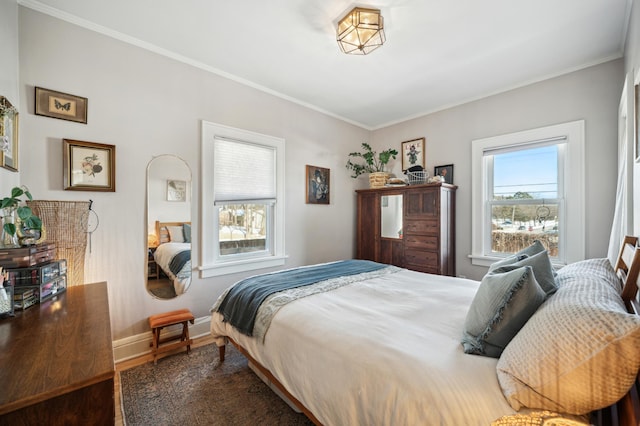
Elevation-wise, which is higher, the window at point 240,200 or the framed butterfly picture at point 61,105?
the framed butterfly picture at point 61,105

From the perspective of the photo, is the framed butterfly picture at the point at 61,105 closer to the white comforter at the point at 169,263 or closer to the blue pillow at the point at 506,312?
the white comforter at the point at 169,263

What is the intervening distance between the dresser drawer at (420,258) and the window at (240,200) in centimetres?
163

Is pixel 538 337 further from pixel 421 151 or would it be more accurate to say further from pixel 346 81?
pixel 421 151

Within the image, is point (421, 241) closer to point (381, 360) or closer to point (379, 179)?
point (379, 179)

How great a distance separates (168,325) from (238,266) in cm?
88

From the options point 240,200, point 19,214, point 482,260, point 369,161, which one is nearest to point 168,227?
point 240,200

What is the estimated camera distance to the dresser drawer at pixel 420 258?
10.7 ft

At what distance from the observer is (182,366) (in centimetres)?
220

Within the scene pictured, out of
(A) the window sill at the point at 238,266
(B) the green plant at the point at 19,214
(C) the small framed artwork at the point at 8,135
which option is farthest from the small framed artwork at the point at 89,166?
(A) the window sill at the point at 238,266

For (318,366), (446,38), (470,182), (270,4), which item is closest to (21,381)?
(318,366)

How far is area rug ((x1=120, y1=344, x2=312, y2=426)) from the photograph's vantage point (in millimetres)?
1635

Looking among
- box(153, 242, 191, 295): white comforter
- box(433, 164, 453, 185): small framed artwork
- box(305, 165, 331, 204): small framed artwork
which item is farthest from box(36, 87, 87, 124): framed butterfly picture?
box(433, 164, 453, 185): small framed artwork

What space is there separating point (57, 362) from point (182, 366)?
1627mm

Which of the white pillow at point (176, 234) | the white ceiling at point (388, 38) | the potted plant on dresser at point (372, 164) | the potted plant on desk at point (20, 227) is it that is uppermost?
the white ceiling at point (388, 38)
